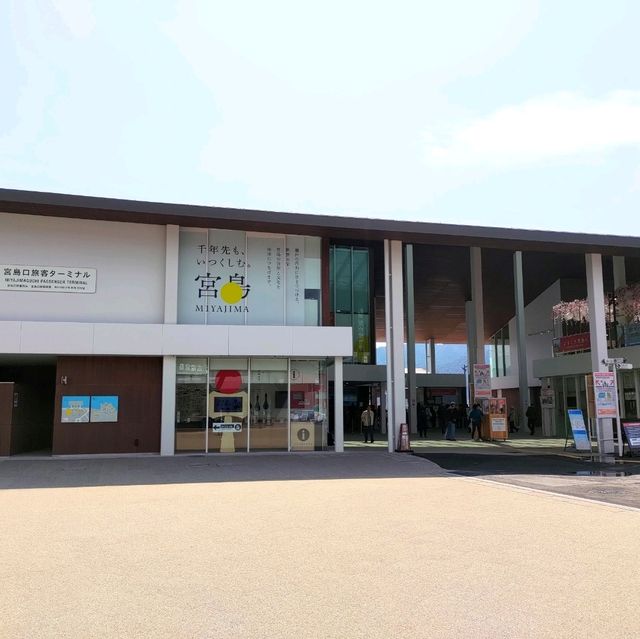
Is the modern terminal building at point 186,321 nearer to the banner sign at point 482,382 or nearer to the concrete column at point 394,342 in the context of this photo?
the concrete column at point 394,342

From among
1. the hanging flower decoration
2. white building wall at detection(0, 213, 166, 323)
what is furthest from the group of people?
white building wall at detection(0, 213, 166, 323)

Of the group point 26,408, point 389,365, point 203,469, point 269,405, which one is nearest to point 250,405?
point 269,405

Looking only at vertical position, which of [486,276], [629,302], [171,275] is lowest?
[171,275]

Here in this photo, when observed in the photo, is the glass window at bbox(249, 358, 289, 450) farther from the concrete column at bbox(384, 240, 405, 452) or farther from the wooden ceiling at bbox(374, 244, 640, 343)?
the wooden ceiling at bbox(374, 244, 640, 343)

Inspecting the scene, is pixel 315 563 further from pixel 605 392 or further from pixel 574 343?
pixel 574 343

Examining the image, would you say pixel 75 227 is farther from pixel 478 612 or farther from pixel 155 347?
pixel 478 612

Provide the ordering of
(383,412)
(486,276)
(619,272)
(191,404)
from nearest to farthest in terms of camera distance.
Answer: (191,404) → (619,272) → (383,412) → (486,276)

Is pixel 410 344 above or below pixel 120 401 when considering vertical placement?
above

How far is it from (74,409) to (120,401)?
3.69ft

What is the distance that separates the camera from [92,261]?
690 inches

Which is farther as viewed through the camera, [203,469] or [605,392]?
[605,392]

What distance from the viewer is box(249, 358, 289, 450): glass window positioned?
17.9 metres

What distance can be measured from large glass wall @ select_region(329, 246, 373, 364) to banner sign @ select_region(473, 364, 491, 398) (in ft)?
26.3

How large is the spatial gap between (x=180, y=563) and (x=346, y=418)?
27.5 meters
